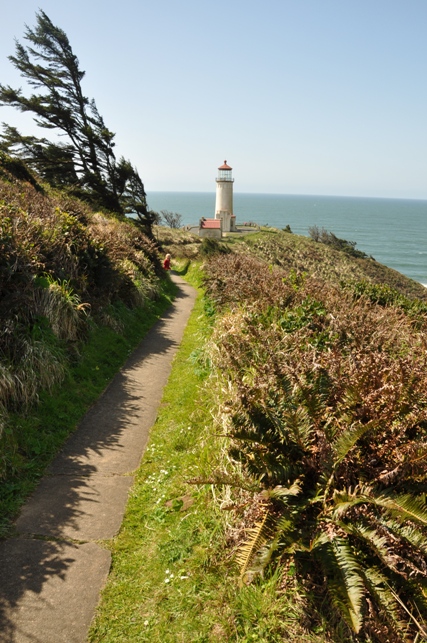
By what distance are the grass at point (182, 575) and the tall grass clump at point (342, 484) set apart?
24 cm

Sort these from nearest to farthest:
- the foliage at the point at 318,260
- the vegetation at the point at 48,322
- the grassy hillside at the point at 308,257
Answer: the vegetation at the point at 48,322 → the grassy hillside at the point at 308,257 → the foliage at the point at 318,260

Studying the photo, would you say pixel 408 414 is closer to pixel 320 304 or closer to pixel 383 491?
pixel 383 491

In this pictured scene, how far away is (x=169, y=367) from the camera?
9242 mm

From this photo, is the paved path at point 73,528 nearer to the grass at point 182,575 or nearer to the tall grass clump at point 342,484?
the grass at point 182,575

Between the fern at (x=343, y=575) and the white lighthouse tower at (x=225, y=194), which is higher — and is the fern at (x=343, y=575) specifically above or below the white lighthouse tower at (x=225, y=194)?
below

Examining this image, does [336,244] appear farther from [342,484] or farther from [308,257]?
[342,484]

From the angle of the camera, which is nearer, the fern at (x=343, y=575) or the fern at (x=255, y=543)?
the fern at (x=343, y=575)

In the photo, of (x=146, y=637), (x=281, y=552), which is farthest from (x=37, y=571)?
(x=281, y=552)

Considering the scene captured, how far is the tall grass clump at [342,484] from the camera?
282 centimetres

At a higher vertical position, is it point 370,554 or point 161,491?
point 370,554

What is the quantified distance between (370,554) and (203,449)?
2450mm

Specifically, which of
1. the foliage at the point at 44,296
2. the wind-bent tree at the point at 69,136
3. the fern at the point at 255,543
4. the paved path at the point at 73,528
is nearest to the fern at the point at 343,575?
the fern at the point at 255,543

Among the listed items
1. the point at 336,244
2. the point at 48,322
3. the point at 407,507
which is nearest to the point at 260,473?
the point at 407,507

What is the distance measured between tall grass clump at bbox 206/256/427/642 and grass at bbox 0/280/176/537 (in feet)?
7.46
